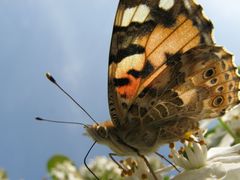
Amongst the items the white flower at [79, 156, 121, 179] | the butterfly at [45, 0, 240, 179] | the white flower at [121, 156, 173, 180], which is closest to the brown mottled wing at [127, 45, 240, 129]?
the butterfly at [45, 0, 240, 179]

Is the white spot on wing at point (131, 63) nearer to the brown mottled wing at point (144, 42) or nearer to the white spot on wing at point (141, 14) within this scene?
the brown mottled wing at point (144, 42)

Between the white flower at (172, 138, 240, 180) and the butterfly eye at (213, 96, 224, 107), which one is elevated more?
the butterfly eye at (213, 96, 224, 107)

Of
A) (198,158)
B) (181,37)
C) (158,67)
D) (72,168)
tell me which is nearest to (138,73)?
(158,67)

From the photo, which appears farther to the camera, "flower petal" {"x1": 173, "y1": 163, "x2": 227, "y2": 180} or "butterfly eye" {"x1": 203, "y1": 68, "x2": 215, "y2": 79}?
"butterfly eye" {"x1": 203, "y1": 68, "x2": 215, "y2": 79}

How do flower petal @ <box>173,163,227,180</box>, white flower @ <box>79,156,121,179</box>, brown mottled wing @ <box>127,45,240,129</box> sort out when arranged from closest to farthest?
flower petal @ <box>173,163,227,180</box>
brown mottled wing @ <box>127,45,240,129</box>
white flower @ <box>79,156,121,179</box>

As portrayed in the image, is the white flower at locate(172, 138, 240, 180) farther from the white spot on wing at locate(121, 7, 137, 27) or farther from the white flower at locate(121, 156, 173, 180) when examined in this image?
the white spot on wing at locate(121, 7, 137, 27)

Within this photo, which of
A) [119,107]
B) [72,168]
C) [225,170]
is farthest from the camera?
[72,168]

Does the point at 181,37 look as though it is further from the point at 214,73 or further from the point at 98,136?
the point at 98,136
